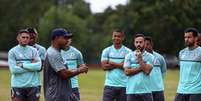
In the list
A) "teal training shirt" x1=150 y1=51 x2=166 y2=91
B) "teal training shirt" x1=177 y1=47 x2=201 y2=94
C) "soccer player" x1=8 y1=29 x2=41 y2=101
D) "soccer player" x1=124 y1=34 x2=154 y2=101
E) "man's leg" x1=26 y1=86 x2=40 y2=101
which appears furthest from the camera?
"teal training shirt" x1=150 y1=51 x2=166 y2=91

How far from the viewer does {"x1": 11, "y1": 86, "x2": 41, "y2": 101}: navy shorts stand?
1229 cm

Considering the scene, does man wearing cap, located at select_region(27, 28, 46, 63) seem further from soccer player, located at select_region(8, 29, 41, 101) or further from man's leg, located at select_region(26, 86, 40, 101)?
man's leg, located at select_region(26, 86, 40, 101)

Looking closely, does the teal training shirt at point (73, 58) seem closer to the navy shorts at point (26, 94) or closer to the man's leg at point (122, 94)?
the man's leg at point (122, 94)

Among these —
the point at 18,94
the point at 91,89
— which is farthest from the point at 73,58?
the point at 91,89

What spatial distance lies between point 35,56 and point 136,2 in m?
60.5

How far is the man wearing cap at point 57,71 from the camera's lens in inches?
373

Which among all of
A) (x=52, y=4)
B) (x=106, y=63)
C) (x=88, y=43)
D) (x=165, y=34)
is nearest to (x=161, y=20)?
(x=165, y=34)

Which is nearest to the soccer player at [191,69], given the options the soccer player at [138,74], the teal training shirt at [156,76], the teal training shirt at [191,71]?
the teal training shirt at [191,71]

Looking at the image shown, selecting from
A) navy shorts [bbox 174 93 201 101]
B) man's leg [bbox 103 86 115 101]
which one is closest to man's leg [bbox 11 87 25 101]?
man's leg [bbox 103 86 115 101]

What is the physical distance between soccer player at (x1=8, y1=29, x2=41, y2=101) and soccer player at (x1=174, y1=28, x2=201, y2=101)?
296cm

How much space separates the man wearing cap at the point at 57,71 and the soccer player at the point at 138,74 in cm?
235

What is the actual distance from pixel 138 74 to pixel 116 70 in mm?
2036

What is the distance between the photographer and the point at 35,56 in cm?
1243

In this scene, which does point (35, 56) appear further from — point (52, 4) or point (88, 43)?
point (52, 4)
